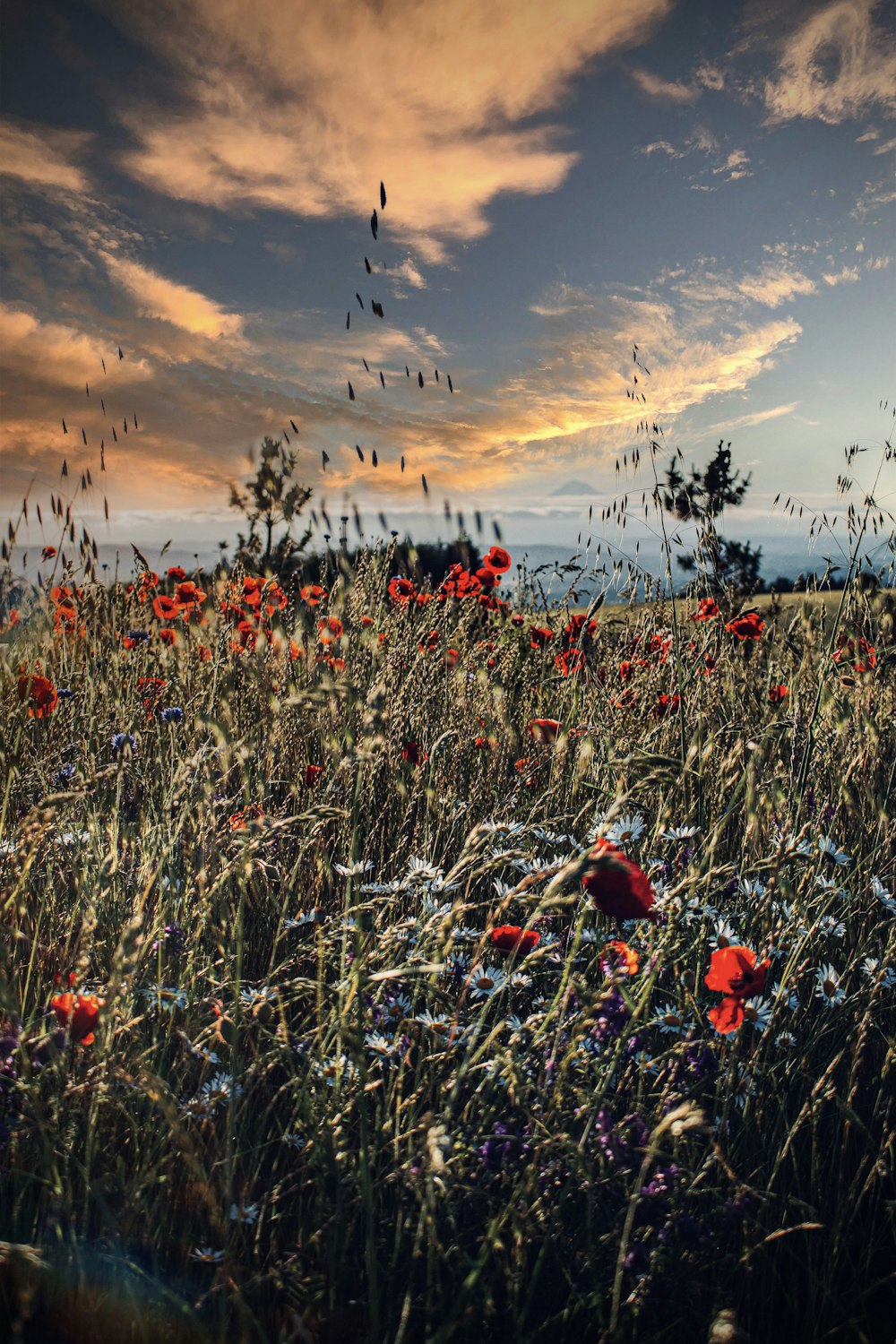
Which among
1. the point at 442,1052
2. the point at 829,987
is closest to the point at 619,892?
the point at 442,1052

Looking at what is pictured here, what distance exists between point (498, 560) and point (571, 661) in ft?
3.25

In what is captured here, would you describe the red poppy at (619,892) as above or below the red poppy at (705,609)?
below

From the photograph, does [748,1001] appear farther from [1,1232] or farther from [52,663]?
[52,663]

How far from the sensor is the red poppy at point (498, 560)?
4.11 m

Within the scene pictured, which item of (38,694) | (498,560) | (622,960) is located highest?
(498,560)

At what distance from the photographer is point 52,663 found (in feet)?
10.9

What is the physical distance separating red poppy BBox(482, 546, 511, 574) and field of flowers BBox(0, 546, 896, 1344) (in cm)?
161

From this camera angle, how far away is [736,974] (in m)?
1.21

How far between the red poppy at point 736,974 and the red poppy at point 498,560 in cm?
303

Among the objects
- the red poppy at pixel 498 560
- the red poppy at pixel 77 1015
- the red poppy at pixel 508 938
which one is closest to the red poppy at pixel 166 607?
the red poppy at pixel 498 560

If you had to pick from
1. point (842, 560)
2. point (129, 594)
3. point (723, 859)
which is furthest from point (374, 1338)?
point (129, 594)

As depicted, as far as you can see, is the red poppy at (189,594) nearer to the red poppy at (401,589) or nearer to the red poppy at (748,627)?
the red poppy at (401,589)

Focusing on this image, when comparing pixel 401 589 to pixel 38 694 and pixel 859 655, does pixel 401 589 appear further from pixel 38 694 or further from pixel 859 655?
pixel 859 655

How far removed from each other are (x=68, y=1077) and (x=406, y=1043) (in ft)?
1.77
